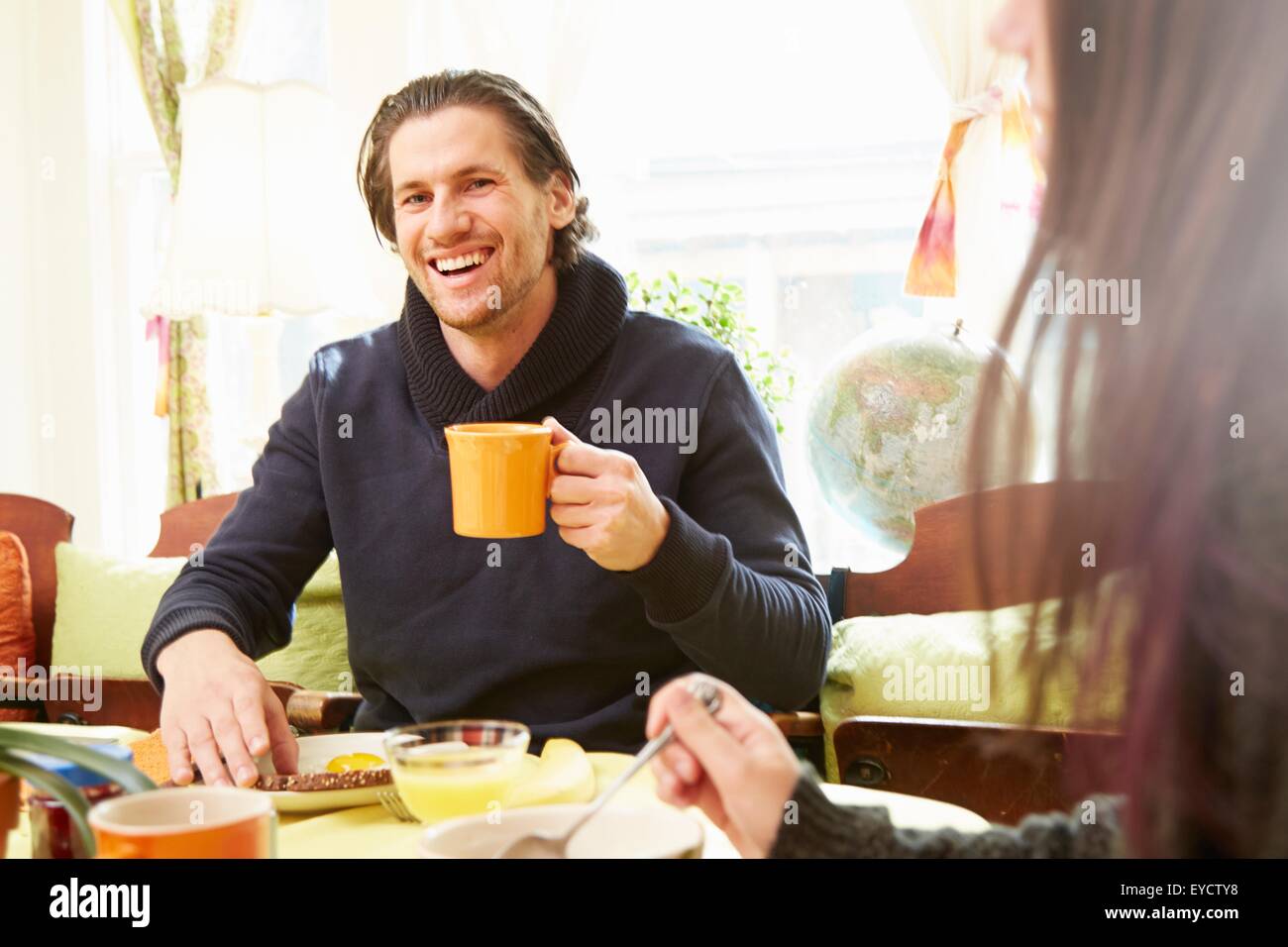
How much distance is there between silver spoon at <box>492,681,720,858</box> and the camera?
728mm

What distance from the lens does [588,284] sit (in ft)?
5.96

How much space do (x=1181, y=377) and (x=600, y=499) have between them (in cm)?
76

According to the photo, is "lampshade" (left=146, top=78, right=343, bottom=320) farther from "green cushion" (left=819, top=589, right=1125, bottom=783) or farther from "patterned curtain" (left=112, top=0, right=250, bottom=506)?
"green cushion" (left=819, top=589, right=1125, bottom=783)

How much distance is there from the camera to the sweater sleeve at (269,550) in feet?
5.04

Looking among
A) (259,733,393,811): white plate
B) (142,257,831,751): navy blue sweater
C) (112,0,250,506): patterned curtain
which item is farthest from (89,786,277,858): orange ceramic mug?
(112,0,250,506): patterned curtain

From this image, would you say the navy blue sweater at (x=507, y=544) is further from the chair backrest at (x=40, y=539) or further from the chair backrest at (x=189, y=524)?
the chair backrest at (x=40, y=539)

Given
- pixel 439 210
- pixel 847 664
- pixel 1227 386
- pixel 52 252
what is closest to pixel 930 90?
pixel 847 664

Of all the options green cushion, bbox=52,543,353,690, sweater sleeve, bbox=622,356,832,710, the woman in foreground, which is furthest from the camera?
green cushion, bbox=52,543,353,690

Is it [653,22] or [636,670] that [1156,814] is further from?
[653,22]

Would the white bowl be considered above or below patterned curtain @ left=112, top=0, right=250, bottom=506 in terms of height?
below

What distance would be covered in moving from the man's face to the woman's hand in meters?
1.08

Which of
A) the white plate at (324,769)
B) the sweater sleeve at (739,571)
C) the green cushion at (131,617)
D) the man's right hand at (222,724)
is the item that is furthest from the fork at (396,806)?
the green cushion at (131,617)

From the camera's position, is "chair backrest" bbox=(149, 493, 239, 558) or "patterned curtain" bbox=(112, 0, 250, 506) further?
"patterned curtain" bbox=(112, 0, 250, 506)

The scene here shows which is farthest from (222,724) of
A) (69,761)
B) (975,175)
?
(975,175)
